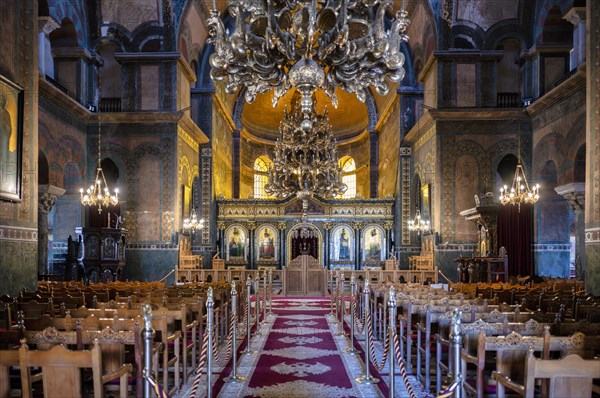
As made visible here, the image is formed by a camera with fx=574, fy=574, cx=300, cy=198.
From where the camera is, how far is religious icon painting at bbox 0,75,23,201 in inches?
489

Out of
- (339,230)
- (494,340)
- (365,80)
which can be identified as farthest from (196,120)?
(494,340)

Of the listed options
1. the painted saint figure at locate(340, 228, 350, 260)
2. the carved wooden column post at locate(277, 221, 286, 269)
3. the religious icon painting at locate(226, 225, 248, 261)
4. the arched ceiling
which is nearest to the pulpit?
the religious icon painting at locate(226, 225, 248, 261)

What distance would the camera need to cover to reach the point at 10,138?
12742mm

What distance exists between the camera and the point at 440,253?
23.2 metres

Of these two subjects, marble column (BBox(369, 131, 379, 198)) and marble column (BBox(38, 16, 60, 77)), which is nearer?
marble column (BBox(38, 16, 60, 77))

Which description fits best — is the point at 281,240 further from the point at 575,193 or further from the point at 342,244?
Result: the point at 575,193

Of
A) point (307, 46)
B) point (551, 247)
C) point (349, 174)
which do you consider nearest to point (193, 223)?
point (551, 247)

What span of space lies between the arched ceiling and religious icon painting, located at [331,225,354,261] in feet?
31.5

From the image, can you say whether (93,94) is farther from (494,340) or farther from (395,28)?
(494,340)

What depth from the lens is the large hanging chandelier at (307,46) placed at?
35.2 feet

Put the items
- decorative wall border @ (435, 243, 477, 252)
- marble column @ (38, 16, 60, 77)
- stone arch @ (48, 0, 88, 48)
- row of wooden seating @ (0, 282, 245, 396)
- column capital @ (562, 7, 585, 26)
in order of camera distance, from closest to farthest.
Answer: row of wooden seating @ (0, 282, 245, 396) → column capital @ (562, 7, 585, 26) → marble column @ (38, 16, 60, 77) → stone arch @ (48, 0, 88, 48) → decorative wall border @ (435, 243, 477, 252)

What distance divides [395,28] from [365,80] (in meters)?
1.15

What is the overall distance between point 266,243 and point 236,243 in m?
1.69

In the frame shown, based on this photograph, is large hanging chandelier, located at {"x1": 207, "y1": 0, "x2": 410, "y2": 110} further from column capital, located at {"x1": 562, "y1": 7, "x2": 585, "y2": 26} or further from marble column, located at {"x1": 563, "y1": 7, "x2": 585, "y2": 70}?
marble column, located at {"x1": 563, "y1": 7, "x2": 585, "y2": 70}
